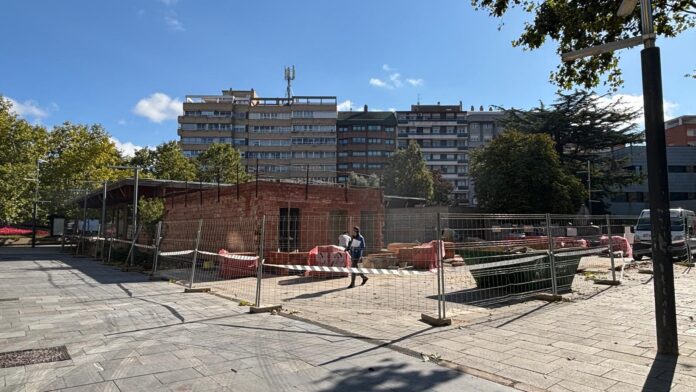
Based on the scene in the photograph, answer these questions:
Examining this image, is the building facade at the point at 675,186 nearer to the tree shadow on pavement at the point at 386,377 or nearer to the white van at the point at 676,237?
the white van at the point at 676,237

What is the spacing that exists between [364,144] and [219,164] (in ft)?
166

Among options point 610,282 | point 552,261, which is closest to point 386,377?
point 552,261

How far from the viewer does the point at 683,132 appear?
8269 cm

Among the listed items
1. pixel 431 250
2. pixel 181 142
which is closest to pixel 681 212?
pixel 431 250

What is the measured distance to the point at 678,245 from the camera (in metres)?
19.3

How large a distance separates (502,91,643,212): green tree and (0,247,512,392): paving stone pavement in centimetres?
4475

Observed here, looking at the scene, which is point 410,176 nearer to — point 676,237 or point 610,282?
point 676,237

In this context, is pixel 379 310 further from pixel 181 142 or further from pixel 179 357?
pixel 181 142

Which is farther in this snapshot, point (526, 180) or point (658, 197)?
point (526, 180)

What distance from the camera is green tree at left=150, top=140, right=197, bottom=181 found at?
1769 inches

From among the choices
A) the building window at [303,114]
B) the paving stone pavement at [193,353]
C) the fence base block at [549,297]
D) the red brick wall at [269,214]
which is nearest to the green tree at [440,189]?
the building window at [303,114]

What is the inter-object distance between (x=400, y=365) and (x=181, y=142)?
98269mm

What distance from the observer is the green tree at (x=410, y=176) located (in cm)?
6344

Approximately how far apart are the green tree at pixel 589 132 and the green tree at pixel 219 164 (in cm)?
2977
